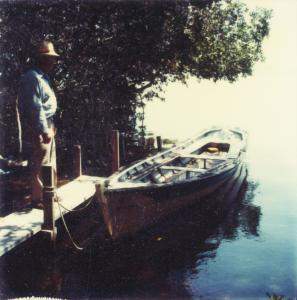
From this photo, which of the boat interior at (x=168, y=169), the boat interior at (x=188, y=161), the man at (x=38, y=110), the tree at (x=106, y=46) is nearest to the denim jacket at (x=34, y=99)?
the man at (x=38, y=110)

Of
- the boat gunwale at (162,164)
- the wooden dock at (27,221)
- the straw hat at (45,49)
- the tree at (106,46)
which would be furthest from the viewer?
the tree at (106,46)

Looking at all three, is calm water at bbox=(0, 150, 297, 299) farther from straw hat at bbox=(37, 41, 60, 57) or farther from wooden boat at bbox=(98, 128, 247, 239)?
straw hat at bbox=(37, 41, 60, 57)

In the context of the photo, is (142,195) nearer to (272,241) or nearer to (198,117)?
(272,241)

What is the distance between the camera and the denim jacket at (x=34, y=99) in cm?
631

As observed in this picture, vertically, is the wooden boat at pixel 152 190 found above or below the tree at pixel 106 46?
A: below

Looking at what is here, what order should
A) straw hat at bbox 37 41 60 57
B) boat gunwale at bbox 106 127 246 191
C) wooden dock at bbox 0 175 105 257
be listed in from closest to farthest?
1. wooden dock at bbox 0 175 105 257
2. straw hat at bbox 37 41 60 57
3. boat gunwale at bbox 106 127 246 191

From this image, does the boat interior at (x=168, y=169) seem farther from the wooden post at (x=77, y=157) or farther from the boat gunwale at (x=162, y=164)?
the wooden post at (x=77, y=157)

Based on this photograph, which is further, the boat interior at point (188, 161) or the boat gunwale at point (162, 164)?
the boat interior at point (188, 161)

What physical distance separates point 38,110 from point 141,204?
2.85 meters

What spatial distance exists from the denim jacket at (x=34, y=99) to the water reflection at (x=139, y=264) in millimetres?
2713

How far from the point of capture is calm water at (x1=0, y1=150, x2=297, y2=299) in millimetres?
6797

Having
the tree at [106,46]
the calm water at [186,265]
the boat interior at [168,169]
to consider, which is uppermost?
the tree at [106,46]

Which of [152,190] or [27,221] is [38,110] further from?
[152,190]

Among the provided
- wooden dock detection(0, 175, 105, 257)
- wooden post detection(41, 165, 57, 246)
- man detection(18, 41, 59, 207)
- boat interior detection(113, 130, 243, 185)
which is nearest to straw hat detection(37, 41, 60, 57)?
man detection(18, 41, 59, 207)
